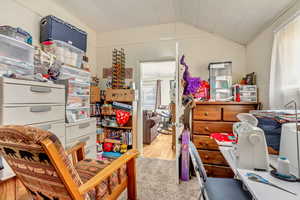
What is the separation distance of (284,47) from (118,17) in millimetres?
2421

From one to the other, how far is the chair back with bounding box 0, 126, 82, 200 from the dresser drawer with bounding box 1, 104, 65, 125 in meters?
0.43

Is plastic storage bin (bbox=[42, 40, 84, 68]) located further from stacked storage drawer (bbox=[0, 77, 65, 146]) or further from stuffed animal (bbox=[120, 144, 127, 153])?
stuffed animal (bbox=[120, 144, 127, 153])

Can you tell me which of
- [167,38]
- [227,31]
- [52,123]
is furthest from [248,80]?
[52,123]

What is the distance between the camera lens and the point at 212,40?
2.52m

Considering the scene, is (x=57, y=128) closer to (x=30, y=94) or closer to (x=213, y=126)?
(x=30, y=94)

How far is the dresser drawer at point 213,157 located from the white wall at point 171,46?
4.29ft

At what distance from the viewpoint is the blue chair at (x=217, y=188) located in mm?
1018

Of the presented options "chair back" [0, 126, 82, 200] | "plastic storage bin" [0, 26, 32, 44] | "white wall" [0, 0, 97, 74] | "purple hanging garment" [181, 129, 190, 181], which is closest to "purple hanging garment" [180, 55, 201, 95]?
"purple hanging garment" [181, 129, 190, 181]

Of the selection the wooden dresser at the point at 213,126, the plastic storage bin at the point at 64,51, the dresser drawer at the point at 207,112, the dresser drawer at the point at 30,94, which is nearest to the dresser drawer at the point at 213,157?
the wooden dresser at the point at 213,126

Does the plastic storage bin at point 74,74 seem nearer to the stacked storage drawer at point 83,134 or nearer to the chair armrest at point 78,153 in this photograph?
the stacked storage drawer at point 83,134

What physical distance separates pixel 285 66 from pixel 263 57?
1.60ft

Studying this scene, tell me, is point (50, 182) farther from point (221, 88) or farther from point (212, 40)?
point (212, 40)

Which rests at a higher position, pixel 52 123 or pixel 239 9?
pixel 239 9

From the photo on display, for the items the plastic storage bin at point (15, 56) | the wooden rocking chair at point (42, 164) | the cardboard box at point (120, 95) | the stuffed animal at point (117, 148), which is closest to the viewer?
the wooden rocking chair at point (42, 164)
